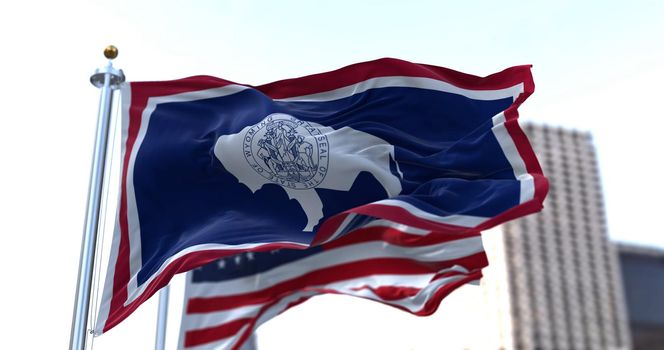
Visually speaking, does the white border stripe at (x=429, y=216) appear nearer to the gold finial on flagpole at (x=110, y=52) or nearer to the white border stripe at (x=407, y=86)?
the white border stripe at (x=407, y=86)

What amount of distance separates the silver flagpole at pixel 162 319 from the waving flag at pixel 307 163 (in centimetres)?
181

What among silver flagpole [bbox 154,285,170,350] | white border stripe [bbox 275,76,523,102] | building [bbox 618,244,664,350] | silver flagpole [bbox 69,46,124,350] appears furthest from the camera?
building [bbox 618,244,664,350]

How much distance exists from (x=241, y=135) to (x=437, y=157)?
94.3 inches

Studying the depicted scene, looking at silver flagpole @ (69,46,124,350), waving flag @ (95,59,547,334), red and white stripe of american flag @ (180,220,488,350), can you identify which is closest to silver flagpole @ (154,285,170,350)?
red and white stripe of american flag @ (180,220,488,350)

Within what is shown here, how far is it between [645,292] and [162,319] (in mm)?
151325

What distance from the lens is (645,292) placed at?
153250 millimetres

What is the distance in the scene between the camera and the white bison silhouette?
37.2 feet

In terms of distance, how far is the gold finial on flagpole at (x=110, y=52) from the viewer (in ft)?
38.7

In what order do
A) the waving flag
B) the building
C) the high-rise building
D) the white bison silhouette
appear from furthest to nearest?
the high-rise building, the building, the white bison silhouette, the waving flag

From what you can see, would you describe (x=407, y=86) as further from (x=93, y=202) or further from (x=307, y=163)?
(x=93, y=202)

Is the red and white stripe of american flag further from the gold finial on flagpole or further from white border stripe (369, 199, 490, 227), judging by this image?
the gold finial on flagpole

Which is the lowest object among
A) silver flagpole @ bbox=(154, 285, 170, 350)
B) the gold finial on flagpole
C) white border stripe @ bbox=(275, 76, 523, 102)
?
silver flagpole @ bbox=(154, 285, 170, 350)

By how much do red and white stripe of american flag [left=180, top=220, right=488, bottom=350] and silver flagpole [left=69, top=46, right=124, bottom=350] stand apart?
406cm

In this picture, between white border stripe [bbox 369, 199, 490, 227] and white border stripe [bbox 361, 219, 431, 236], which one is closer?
white border stripe [bbox 369, 199, 490, 227]
